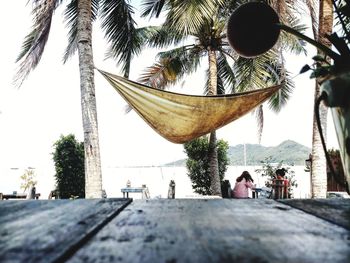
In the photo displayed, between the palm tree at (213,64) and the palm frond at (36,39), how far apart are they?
2.48 metres

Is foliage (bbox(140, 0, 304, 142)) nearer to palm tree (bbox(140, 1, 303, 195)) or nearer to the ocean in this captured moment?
palm tree (bbox(140, 1, 303, 195))

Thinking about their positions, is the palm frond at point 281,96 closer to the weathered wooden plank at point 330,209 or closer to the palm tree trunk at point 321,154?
the palm tree trunk at point 321,154

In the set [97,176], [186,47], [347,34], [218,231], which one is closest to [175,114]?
[97,176]

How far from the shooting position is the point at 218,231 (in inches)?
16.5

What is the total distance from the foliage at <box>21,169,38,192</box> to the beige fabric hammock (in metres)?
4.42

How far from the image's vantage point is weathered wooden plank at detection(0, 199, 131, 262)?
0.33 m

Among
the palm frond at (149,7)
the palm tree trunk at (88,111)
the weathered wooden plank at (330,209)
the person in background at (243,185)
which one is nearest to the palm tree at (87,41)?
the palm tree trunk at (88,111)

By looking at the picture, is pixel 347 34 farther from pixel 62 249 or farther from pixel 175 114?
pixel 175 114

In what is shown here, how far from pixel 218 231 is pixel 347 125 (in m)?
0.31

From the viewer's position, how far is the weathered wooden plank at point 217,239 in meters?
0.31

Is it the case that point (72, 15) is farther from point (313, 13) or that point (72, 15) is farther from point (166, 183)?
point (166, 183)

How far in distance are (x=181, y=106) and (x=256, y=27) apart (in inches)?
116

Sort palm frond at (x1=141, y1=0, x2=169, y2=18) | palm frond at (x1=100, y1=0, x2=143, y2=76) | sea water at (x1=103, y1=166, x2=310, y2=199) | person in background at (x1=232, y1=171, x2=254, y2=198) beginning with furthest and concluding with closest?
sea water at (x1=103, y1=166, x2=310, y2=199)
palm frond at (x1=141, y1=0, x2=169, y2=18)
palm frond at (x1=100, y1=0, x2=143, y2=76)
person in background at (x1=232, y1=171, x2=254, y2=198)

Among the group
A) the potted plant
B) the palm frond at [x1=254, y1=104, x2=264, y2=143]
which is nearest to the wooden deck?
the potted plant
